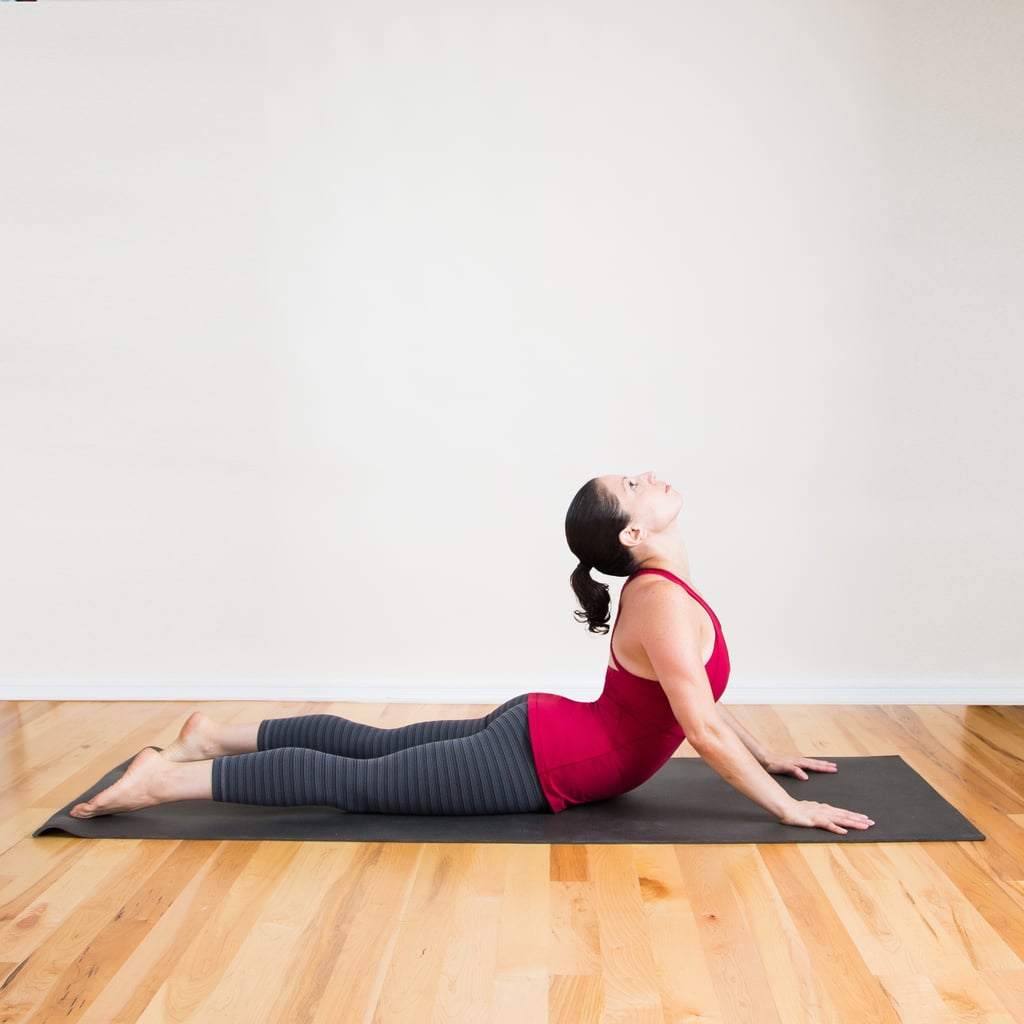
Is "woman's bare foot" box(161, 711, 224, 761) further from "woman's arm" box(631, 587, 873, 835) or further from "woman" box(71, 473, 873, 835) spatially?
"woman's arm" box(631, 587, 873, 835)

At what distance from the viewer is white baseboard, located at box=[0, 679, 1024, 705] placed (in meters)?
3.49


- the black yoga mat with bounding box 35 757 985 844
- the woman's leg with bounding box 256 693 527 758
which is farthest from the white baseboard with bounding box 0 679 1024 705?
the woman's leg with bounding box 256 693 527 758

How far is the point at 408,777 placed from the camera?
92.9 inches

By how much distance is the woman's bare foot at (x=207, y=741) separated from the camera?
250 cm

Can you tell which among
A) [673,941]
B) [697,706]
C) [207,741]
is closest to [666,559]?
[697,706]

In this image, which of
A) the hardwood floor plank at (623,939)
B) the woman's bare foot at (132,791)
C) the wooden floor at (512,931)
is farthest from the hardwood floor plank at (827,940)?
the woman's bare foot at (132,791)

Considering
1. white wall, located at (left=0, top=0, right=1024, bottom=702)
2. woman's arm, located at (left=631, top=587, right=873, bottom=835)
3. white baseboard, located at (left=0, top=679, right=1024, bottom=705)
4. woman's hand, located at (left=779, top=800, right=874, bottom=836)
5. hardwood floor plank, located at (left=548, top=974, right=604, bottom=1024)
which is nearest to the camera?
hardwood floor plank, located at (left=548, top=974, right=604, bottom=1024)

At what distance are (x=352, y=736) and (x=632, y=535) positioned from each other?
83cm

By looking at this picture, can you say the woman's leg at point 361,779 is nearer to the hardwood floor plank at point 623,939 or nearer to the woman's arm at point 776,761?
the hardwood floor plank at point 623,939

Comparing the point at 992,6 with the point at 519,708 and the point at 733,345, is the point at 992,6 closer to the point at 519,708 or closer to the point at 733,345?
the point at 733,345

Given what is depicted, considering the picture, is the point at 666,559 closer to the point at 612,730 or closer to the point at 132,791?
the point at 612,730

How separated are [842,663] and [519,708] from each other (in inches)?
60.8

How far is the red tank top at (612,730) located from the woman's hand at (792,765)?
0.38 meters

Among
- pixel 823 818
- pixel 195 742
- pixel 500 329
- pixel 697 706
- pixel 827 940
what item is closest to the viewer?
pixel 827 940
